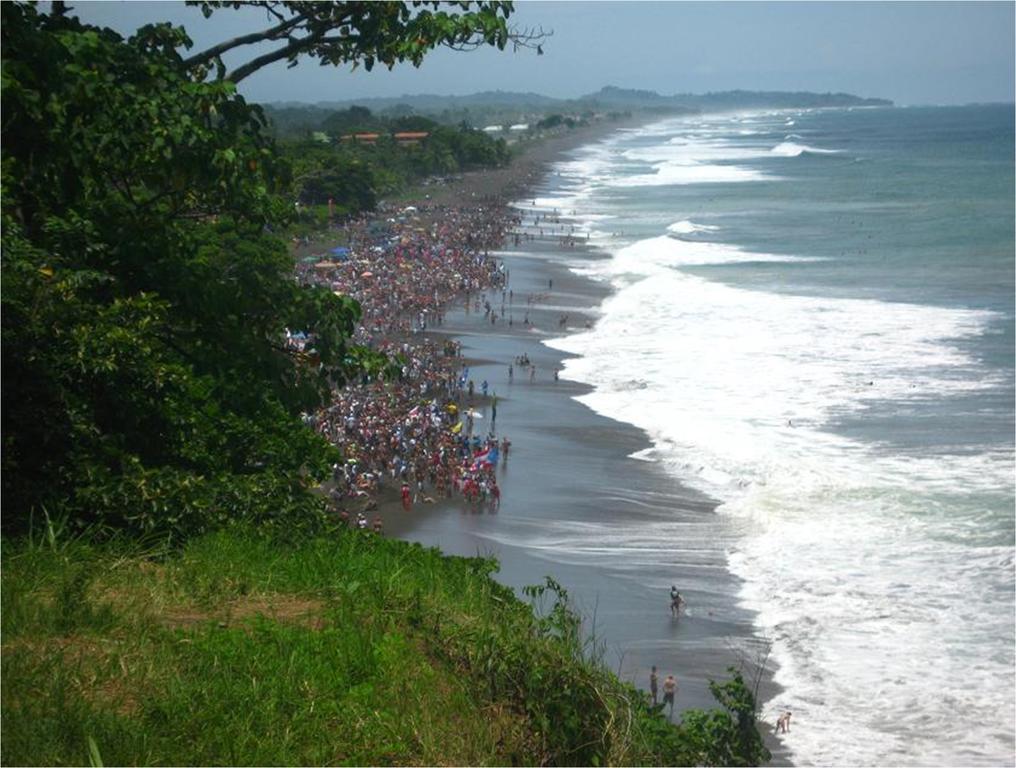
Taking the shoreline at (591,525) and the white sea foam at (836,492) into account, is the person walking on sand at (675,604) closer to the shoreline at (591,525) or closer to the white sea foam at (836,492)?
the shoreline at (591,525)

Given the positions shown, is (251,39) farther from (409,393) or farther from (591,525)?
(409,393)

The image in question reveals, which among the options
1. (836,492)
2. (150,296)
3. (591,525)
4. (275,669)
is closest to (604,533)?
(591,525)

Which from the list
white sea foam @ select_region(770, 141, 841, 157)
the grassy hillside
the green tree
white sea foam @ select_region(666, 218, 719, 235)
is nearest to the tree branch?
the green tree

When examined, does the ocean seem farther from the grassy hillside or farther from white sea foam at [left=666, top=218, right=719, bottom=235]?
the grassy hillside

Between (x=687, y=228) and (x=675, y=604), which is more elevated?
(x=687, y=228)

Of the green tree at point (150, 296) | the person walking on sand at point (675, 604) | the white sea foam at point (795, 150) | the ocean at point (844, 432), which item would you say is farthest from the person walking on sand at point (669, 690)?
the white sea foam at point (795, 150)
